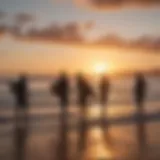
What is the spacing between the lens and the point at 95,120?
42.6 ft

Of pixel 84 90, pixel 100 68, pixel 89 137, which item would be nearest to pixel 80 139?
pixel 89 137

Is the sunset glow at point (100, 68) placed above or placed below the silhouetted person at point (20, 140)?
below

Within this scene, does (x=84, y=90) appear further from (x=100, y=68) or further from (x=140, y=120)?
(x=100, y=68)

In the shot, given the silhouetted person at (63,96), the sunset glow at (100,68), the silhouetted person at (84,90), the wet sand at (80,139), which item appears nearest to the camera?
the wet sand at (80,139)

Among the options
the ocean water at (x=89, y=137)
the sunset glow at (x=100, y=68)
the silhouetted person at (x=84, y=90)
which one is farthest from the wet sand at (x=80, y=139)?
the sunset glow at (x=100, y=68)

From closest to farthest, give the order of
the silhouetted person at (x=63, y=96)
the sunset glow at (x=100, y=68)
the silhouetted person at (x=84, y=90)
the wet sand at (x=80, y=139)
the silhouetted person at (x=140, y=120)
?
the wet sand at (x=80, y=139) < the silhouetted person at (x=140, y=120) < the silhouetted person at (x=63, y=96) < the silhouetted person at (x=84, y=90) < the sunset glow at (x=100, y=68)

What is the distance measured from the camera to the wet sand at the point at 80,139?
7.84 meters

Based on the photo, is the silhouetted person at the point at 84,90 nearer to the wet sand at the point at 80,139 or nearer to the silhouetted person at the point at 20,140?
the wet sand at the point at 80,139

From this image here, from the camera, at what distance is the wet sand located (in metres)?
7.84

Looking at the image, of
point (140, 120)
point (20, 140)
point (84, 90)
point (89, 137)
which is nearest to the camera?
point (20, 140)

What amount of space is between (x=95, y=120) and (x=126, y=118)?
4.46ft

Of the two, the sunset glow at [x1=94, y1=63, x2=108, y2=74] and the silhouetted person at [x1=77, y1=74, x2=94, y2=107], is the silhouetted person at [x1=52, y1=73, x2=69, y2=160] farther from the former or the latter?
the sunset glow at [x1=94, y1=63, x2=108, y2=74]

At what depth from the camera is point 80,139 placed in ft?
31.3

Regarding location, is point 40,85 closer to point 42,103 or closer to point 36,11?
point 42,103
